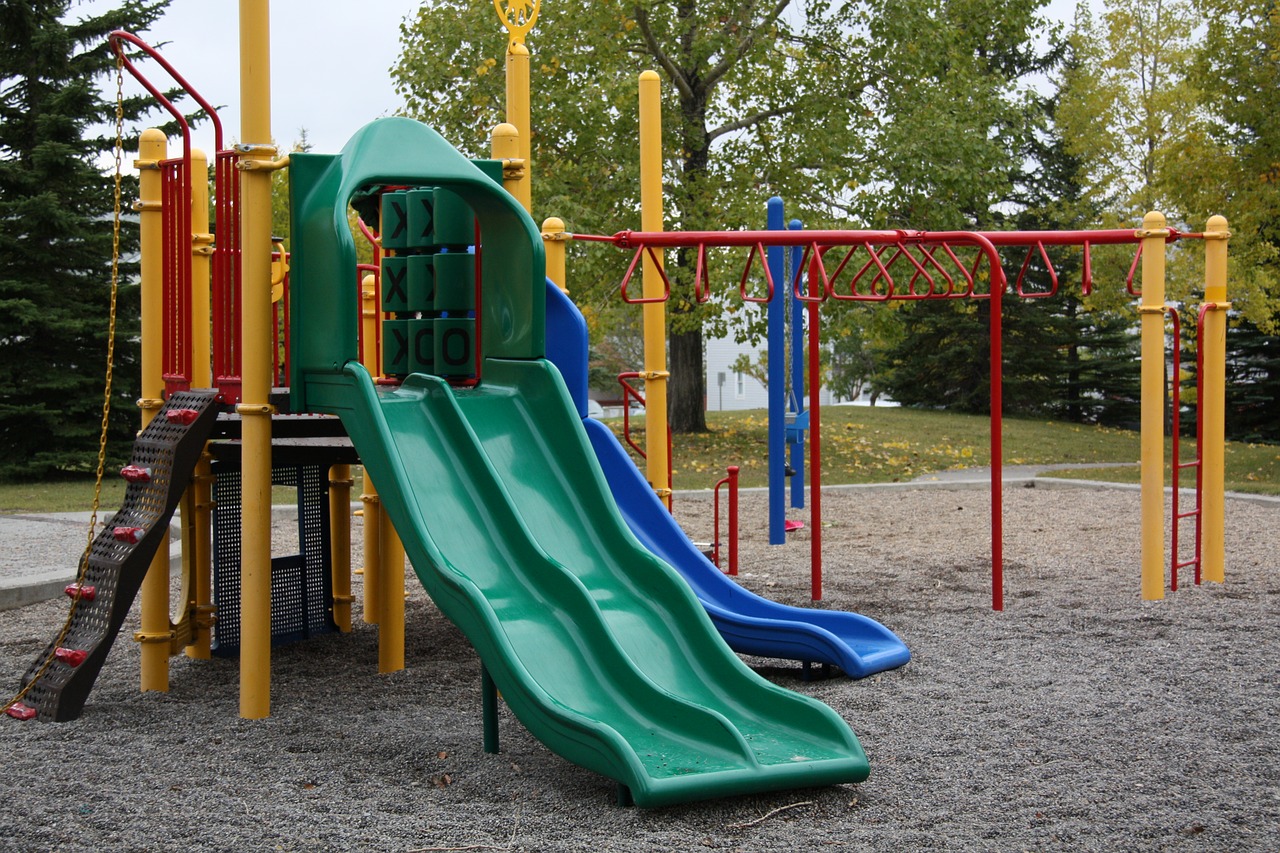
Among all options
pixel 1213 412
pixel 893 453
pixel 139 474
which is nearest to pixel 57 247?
pixel 893 453

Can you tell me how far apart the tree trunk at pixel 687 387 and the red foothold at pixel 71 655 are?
15.8 metres

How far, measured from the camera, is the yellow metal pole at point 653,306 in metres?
8.25

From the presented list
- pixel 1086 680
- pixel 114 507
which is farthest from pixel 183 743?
pixel 114 507

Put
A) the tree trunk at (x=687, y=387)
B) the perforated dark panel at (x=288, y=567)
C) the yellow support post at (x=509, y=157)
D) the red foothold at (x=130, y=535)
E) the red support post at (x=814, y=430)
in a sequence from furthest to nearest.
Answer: the tree trunk at (x=687, y=387) → the red support post at (x=814, y=430) → the perforated dark panel at (x=288, y=567) → the yellow support post at (x=509, y=157) → the red foothold at (x=130, y=535)

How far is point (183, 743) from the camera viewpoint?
201 inches

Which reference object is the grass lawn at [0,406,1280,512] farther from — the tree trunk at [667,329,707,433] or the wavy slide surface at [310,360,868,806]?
the wavy slide surface at [310,360,868,806]

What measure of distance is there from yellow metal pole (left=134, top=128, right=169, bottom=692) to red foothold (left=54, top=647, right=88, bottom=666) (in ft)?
1.74

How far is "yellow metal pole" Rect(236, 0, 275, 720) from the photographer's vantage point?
535cm

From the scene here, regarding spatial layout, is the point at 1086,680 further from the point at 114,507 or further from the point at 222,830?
the point at 114,507

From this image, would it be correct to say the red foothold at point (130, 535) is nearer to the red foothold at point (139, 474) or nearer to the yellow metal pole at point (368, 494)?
the red foothold at point (139, 474)

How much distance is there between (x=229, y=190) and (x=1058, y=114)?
23741 millimetres

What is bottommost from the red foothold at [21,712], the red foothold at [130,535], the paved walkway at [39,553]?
the red foothold at [21,712]

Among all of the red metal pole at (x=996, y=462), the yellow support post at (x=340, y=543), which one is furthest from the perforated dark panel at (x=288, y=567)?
the red metal pole at (x=996, y=462)

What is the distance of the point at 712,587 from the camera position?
21.2ft
